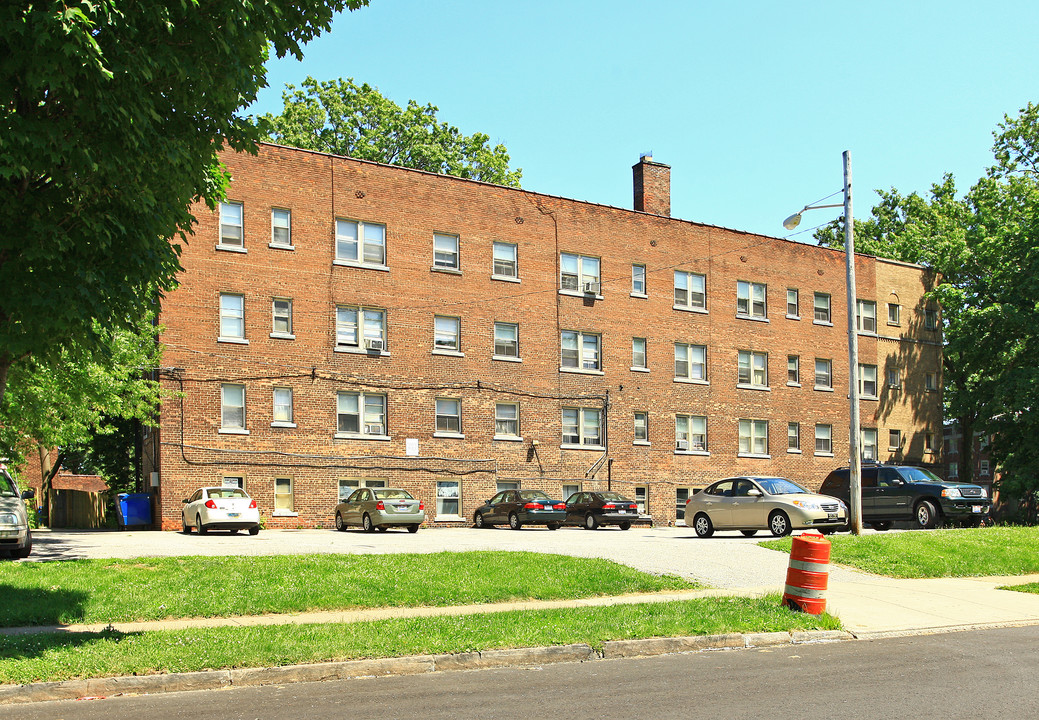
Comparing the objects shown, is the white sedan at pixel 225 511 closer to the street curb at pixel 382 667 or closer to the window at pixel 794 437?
the street curb at pixel 382 667

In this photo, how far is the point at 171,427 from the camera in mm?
31547

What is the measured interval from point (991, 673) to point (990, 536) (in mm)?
13872

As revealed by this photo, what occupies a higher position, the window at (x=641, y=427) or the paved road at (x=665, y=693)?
the window at (x=641, y=427)

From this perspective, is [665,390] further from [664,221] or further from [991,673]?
[991,673]

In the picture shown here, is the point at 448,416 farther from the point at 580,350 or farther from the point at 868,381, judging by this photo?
the point at 868,381

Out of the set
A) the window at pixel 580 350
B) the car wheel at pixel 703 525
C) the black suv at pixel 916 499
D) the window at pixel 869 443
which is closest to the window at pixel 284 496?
the window at pixel 580 350

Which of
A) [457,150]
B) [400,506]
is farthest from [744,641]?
[457,150]

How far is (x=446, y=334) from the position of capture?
36594 mm

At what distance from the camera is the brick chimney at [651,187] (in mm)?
43000

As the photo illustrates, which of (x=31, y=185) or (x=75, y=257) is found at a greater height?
(x=31, y=185)

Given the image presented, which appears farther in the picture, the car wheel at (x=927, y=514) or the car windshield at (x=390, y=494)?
the car windshield at (x=390, y=494)

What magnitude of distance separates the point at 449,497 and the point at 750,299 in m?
16.4

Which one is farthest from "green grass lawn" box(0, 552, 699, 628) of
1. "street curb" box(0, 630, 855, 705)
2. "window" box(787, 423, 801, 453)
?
"window" box(787, 423, 801, 453)

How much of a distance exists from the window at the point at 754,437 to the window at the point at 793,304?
504cm
